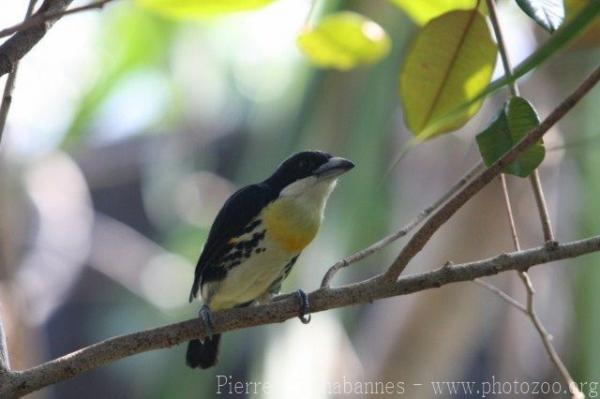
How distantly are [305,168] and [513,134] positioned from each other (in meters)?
1.52

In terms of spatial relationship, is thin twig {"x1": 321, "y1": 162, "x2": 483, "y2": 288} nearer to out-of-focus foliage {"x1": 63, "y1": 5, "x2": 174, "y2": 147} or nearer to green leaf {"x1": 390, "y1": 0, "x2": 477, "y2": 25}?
green leaf {"x1": 390, "y1": 0, "x2": 477, "y2": 25}

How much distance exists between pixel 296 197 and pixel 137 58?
3319 millimetres

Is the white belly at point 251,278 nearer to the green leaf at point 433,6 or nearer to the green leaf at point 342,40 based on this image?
the green leaf at point 342,40

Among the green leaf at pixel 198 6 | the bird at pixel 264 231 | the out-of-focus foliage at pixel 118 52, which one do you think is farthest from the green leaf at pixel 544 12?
the out-of-focus foliage at pixel 118 52

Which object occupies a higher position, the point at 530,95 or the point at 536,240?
the point at 530,95

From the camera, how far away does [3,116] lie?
5.82 feet

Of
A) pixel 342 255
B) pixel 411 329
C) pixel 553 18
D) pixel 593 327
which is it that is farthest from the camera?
pixel 411 329

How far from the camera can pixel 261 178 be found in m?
4.22

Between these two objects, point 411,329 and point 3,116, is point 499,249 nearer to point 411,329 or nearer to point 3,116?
point 411,329

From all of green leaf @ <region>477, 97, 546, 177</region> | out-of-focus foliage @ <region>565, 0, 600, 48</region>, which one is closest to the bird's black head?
out-of-focus foliage @ <region>565, 0, 600, 48</region>

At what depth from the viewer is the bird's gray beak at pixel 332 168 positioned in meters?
3.05

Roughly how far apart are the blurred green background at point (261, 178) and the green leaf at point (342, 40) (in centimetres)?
56

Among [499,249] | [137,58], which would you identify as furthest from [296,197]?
[137,58]

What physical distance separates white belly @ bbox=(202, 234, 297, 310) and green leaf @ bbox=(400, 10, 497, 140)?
3.39ft
